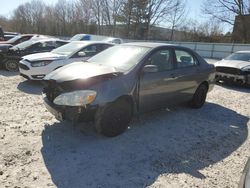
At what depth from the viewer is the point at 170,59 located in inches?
207

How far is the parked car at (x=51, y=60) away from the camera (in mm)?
7852

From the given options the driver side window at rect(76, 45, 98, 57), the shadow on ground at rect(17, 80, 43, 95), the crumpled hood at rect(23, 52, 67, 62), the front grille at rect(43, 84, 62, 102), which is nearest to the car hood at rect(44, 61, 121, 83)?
the front grille at rect(43, 84, 62, 102)

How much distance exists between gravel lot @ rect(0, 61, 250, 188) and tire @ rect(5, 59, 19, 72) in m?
5.05

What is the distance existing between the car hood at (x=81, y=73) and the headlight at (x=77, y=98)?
260 millimetres

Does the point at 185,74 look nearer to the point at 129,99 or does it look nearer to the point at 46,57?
the point at 129,99

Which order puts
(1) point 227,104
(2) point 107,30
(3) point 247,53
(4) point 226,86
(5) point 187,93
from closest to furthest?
(5) point 187,93 → (1) point 227,104 → (4) point 226,86 → (3) point 247,53 → (2) point 107,30

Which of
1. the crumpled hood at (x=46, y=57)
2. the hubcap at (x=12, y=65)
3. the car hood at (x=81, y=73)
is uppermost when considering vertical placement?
the car hood at (x=81, y=73)

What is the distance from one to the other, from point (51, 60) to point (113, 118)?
472cm

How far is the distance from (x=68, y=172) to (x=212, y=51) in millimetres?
25586

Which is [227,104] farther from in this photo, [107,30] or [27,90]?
[107,30]

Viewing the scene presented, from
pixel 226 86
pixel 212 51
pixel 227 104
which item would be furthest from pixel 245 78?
pixel 212 51

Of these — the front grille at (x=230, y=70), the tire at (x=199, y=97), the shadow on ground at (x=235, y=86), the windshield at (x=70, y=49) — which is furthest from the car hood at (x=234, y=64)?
the windshield at (x=70, y=49)

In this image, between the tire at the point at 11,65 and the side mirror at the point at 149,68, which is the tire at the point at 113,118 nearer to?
the side mirror at the point at 149,68

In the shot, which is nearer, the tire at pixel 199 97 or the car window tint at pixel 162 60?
the car window tint at pixel 162 60
